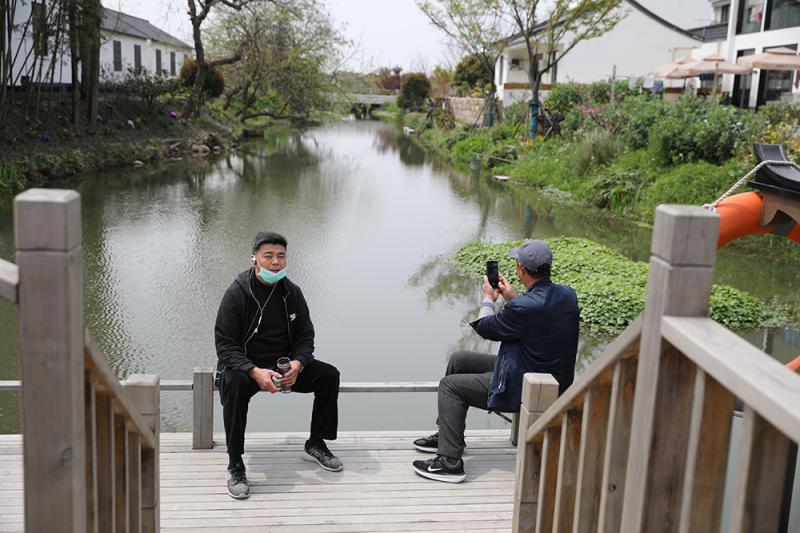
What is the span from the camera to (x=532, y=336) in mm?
3863

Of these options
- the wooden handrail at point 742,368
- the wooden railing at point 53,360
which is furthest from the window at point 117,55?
the wooden handrail at point 742,368

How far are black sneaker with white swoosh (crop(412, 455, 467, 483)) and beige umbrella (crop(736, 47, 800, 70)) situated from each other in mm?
19486

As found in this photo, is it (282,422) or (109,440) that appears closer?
(109,440)

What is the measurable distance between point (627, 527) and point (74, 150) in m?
19.5

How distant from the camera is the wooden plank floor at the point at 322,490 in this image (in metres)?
3.43

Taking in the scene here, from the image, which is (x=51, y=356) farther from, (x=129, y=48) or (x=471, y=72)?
(x=471, y=72)

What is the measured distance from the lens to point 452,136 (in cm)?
3142

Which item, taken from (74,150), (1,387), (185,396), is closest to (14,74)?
(74,150)

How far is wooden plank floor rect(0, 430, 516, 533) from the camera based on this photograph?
3.43 meters

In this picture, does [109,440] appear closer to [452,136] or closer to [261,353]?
[261,353]

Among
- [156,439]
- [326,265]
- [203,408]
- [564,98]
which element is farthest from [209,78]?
[156,439]

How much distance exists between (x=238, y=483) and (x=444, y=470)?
0.94 meters

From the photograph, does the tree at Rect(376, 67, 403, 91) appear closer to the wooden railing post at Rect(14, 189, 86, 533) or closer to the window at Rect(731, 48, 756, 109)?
the window at Rect(731, 48, 756, 109)

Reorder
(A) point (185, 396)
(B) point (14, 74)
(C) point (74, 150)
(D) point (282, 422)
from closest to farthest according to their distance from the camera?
1. (D) point (282, 422)
2. (A) point (185, 396)
3. (C) point (74, 150)
4. (B) point (14, 74)
